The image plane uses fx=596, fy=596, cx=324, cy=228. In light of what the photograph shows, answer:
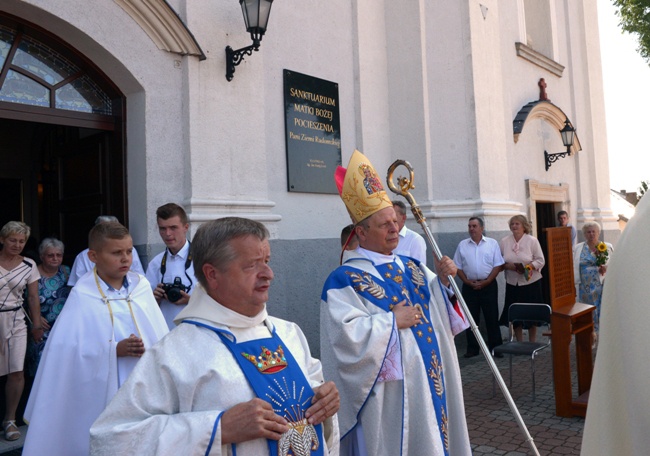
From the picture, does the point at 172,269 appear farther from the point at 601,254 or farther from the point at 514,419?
the point at 601,254

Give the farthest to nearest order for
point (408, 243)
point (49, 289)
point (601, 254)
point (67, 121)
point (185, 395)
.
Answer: point (601, 254), point (408, 243), point (49, 289), point (67, 121), point (185, 395)

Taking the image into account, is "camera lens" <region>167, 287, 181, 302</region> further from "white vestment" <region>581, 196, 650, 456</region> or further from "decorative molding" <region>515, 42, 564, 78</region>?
"decorative molding" <region>515, 42, 564, 78</region>

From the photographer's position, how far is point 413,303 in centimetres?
352

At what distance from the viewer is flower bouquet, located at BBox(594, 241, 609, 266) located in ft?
25.0

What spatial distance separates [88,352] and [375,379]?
1.52 metres

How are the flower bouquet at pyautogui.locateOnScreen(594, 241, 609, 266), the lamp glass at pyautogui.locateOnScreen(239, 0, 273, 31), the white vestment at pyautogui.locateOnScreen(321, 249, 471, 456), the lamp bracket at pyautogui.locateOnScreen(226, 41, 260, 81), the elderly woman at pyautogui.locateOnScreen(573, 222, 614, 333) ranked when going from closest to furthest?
1. the white vestment at pyautogui.locateOnScreen(321, 249, 471, 456)
2. the lamp glass at pyautogui.locateOnScreen(239, 0, 273, 31)
3. the lamp bracket at pyautogui.locateOnScreen(226, 41, 260, 81)
4. the flower bouquet at pyautogui.locateOnScreen(594, 241, 609, 266)
5. the elderly woman at pyautogui.locateOnScreen(573, 222, 614, 333)

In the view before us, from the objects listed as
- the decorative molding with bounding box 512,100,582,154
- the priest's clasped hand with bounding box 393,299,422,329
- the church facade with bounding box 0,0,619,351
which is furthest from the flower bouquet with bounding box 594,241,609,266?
the priest's clasped hand with bounding box 393,299,422,329

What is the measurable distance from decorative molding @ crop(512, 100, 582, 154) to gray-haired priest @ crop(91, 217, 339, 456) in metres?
9.29

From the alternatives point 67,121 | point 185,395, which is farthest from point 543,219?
point 185,395

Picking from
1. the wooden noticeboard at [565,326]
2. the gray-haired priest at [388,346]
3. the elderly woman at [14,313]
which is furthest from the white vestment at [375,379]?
the elderly woman at [14,313]

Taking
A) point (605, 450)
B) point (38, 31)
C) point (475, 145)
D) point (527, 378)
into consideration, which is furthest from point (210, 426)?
point (475, 145)

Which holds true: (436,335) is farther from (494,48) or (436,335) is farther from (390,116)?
(494,48)

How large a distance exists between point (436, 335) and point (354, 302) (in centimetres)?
57

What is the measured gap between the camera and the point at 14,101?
5.11m
